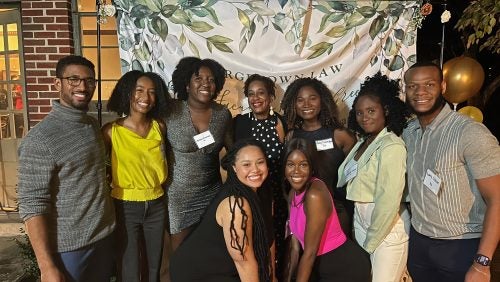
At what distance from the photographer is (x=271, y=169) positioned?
3.26 metres

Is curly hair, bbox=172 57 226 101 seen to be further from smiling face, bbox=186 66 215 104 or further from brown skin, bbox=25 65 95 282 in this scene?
brown skin, bbox=25 65 95 282

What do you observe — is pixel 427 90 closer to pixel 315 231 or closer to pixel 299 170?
pixel 299 170

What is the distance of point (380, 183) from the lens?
2518 millimetres

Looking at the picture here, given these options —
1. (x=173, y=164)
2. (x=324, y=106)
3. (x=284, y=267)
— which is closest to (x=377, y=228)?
(x=284, y=267)

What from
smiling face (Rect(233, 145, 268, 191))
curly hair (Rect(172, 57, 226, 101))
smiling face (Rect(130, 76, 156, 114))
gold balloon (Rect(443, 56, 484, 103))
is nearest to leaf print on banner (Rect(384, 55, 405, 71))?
gold balloon (Rect(443, 56, 484, 103))

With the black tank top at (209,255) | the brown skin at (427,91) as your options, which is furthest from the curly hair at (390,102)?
the black tank top at (209,255)

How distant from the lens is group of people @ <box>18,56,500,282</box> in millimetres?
2215

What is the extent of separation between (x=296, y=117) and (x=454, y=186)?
60.2 inches

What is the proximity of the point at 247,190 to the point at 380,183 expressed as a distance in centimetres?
87

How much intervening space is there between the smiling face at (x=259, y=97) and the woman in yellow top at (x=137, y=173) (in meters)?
0.79

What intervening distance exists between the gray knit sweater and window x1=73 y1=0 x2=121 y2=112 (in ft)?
6.49

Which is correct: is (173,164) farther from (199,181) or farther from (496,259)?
(496,259)

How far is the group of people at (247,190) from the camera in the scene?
2215 mm

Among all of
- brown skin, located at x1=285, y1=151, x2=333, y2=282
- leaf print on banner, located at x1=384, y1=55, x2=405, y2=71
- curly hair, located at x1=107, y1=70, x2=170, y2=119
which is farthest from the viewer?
leaf print on banner, located at x1=384, y1=55, x2=405, y2=71
